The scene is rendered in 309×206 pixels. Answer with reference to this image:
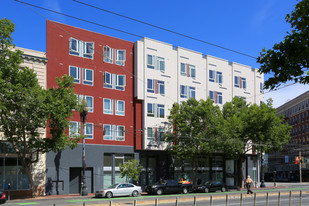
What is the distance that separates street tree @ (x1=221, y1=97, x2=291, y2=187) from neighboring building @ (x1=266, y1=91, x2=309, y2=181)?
4501 cm

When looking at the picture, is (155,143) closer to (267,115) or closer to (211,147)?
(211,147)

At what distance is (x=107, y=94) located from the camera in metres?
41.9

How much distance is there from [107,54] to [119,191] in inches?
631

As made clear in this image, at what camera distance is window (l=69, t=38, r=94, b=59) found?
131 feet

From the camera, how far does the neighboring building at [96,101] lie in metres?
38.2

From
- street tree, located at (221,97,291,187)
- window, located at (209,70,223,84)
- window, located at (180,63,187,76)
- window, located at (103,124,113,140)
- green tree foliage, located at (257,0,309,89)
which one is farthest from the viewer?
window, located at (209,70,223,84)

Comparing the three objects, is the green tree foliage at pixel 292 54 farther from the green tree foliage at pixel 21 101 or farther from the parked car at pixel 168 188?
the parked car at pixel 168 188

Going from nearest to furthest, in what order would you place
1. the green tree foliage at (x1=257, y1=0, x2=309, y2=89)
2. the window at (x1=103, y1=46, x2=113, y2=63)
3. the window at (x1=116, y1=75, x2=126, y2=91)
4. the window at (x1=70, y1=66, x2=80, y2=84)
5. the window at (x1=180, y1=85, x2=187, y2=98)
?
the green tree foliage at (x1=257, y1=0, x2=309, y2=89), the window at (x1=70, y1=66, x2=80, y2=84), the window at (x1=103, y1=46, x2=113, y2=63), the window at (x1=116, y1=75, x2=126, y2=91), the window at (x1=180, y1=85, x2=187, y2=98)

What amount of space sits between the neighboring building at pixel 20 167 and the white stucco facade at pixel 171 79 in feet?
37.2

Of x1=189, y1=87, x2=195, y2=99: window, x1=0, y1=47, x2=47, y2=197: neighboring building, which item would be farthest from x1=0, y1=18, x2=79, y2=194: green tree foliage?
x1=189, y1=87, x2=195, y2=99: window

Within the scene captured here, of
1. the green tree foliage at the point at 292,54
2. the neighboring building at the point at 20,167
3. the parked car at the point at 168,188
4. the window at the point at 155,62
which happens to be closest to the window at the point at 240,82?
the window at the point at 155,62

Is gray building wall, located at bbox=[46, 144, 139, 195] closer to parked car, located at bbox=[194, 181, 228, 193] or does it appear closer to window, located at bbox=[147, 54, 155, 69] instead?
parked car, located at bbox=[194, 181, 228, 193]

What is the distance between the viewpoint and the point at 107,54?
42.5 m

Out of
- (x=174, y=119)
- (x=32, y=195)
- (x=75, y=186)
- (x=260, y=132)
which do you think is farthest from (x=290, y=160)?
(x=32, y=195)
